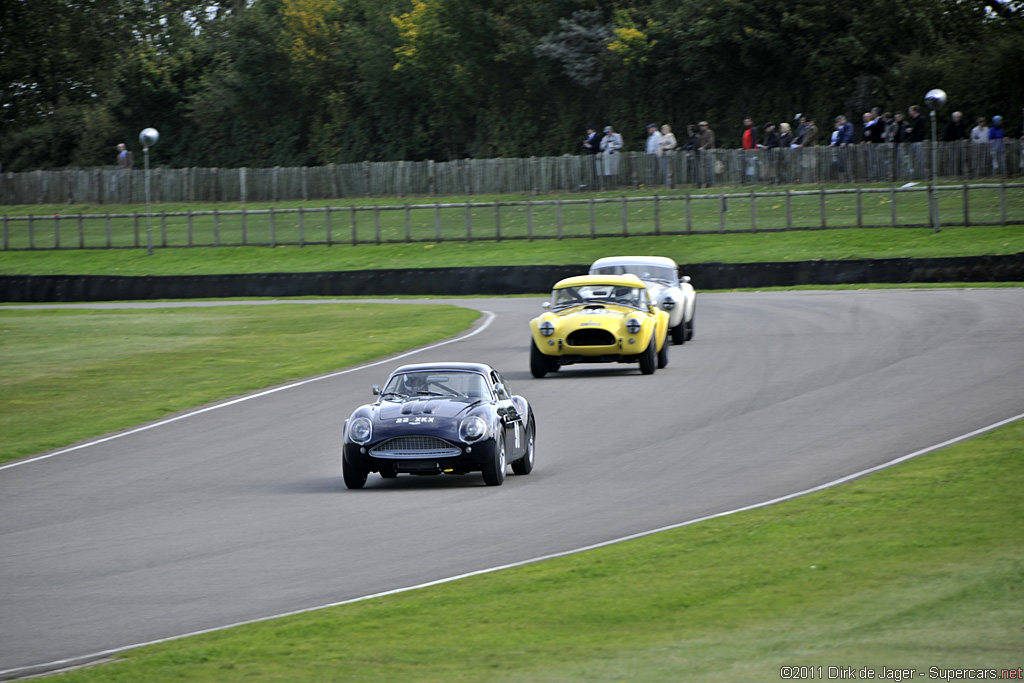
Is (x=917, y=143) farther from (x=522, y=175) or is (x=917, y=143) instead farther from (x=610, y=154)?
(x=522, y=175)

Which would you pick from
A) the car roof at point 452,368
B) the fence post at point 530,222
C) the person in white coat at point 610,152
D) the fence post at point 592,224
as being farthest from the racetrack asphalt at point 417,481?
the person in white coat at point 610,152

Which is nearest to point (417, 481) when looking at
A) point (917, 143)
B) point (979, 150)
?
point (917, 143)

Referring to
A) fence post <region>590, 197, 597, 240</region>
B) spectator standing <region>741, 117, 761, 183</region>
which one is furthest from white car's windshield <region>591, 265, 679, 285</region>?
spectator standing <region>741, 117, 761, 183</region>

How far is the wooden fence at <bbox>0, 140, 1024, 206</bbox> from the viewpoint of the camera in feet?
148

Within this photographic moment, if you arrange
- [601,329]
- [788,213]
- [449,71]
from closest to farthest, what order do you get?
[601,329], [788,213], [449,71]

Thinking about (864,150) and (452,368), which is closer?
(452,368)

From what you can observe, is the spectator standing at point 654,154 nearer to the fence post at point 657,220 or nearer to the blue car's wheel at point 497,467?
the fence post at point 657,220

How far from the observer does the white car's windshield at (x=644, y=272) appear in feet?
80.7

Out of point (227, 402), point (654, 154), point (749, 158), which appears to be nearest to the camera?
point (227, 402)

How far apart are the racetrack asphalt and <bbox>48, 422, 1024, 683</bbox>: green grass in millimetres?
622

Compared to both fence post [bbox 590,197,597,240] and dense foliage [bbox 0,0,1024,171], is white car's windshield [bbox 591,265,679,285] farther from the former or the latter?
dense foliage [bbox 0,0,1024,171]

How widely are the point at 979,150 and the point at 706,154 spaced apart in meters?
9.53

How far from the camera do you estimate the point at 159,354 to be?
27.7 m

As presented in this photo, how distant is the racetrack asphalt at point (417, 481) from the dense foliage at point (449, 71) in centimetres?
3325
